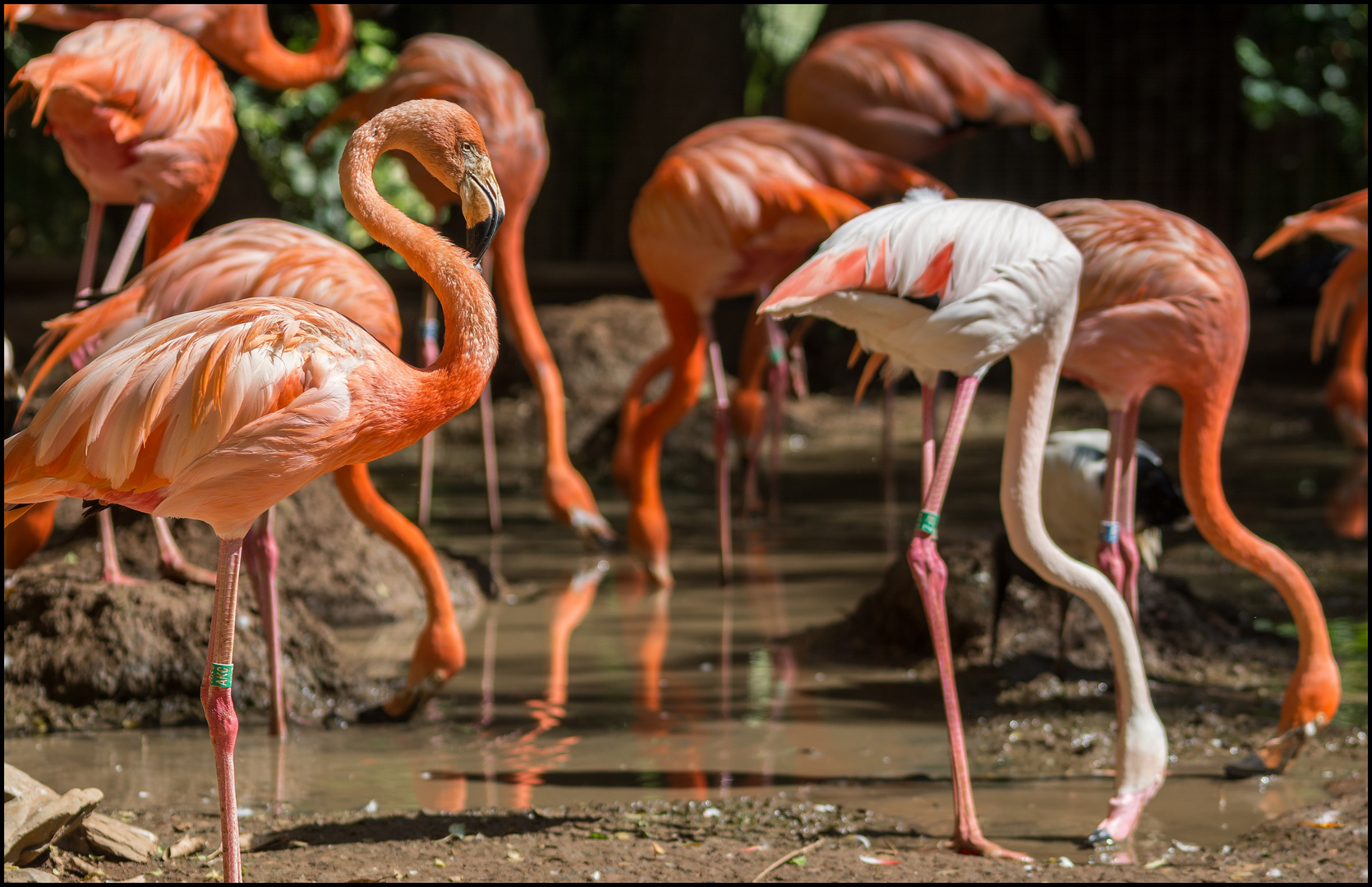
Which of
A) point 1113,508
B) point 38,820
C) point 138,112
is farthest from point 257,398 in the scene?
point 1113,508

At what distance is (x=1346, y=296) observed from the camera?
196 inches

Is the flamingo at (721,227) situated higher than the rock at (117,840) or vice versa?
the flamingo at (721,227)

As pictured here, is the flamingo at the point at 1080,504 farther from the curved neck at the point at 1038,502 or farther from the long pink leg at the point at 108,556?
the long pink leg at the point at 108,556


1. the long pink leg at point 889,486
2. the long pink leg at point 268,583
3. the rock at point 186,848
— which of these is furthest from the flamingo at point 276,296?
the long pink leg at point 889,486

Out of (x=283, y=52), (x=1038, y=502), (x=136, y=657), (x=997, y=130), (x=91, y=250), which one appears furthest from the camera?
(x=997, y=130)

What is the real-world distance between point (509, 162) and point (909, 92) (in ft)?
6.35

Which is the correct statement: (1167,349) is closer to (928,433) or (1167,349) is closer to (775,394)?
(928,433)

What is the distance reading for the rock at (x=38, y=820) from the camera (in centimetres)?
247

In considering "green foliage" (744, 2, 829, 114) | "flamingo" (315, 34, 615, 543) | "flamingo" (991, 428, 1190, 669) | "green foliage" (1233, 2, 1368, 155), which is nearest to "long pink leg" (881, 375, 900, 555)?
"flamingo" (315, 34, 615, 543)

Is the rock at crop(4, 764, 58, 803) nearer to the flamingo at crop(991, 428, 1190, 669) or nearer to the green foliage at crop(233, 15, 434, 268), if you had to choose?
the flamingo at crop(991, 428, 1190, 669)

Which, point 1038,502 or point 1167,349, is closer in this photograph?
point 1038,502

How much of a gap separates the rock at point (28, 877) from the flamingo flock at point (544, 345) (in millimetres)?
339

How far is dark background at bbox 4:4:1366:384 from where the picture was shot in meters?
9.69

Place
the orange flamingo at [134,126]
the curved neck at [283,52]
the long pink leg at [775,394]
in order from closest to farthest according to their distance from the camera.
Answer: the orange flamingo at [134,126] < the curved neck at [283,52] < the long pink leg at [775,394]
